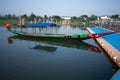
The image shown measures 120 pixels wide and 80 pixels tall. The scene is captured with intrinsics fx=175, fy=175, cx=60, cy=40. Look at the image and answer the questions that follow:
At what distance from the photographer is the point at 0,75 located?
11.3 m

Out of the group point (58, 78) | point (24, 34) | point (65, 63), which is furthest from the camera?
point (24, 34)

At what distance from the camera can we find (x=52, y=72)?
12.0 m

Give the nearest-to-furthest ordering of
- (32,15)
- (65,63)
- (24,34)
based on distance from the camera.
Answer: (65,63) → (24,34) → (32,15)

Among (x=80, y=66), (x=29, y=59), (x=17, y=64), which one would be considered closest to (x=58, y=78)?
(x=80, y=66)

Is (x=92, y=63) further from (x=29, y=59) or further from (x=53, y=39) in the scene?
(x=53, y=39)

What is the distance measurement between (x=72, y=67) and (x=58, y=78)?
2.68 m

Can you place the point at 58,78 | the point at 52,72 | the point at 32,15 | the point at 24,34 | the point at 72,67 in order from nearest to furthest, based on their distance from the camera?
the point at 58,78 → the point at 52,72 → the point at 72,67 → the point at 24,34 → the point at 32,15

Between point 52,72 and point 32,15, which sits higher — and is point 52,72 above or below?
below

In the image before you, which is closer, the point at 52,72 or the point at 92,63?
the point at 52,72

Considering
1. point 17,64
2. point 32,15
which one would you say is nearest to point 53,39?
point 17,64

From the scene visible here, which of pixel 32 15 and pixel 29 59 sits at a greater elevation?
pixel 32 15

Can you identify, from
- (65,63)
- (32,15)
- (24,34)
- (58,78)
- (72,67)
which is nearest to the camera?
(58,78)

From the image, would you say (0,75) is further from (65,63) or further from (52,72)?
(65,63)

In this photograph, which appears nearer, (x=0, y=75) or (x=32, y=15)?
(x=0, y=75)
